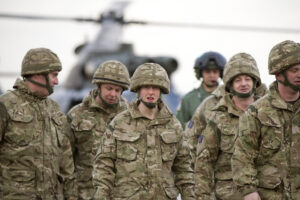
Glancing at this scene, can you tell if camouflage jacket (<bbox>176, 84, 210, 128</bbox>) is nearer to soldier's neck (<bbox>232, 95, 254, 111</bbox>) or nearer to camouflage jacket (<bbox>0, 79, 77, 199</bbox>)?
soldier's neck (<bbox>232, 95, 254, 111</bbox>)

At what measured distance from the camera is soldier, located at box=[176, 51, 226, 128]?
9.88 m

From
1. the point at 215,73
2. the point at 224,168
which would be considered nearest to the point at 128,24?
the point at 215,73

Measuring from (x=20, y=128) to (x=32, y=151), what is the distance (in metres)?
0.27

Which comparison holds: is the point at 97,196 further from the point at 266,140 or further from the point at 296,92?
the point at 296,92

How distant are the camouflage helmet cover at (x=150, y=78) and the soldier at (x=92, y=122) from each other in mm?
1289

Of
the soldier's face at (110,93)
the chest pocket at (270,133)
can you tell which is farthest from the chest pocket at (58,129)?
the chest pocket at (270,133)

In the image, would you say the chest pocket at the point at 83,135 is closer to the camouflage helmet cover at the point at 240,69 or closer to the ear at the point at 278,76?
the camouflage helmet cover at the point at 240,69

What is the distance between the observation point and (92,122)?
26.5 feet

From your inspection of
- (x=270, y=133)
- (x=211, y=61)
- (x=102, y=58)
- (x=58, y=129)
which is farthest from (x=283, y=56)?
(x=102, y=58)

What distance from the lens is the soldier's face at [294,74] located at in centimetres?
573

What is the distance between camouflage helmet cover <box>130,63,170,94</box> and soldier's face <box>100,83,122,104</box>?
4.22 ft

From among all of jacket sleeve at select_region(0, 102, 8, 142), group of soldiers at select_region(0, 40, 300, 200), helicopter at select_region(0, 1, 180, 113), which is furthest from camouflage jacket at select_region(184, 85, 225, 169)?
helicopter at select_region(0, 1, 180, 113)

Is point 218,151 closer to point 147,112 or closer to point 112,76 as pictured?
point 147,112

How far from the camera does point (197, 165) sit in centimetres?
703
